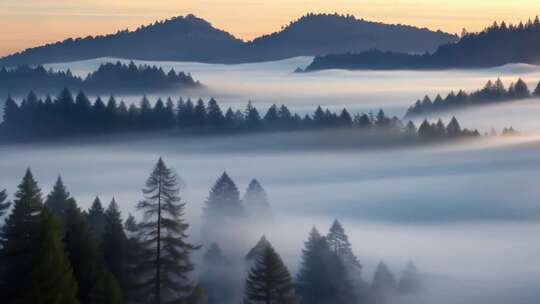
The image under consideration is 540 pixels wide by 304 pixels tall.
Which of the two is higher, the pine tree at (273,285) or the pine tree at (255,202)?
the pine tree at (273,285)

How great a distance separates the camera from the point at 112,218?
3300 centimetres

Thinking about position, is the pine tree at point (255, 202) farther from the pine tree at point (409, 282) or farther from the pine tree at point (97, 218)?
the pine tree at point (97, 218)

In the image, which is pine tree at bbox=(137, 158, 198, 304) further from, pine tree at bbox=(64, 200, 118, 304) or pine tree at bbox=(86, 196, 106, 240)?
pine tree at bbox=(86, 196, 106, 240)

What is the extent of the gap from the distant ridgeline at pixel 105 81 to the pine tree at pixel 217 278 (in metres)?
123

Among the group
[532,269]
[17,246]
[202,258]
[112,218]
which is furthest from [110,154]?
[17,246]

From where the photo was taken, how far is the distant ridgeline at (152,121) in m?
120

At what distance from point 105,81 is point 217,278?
13131 centimetres

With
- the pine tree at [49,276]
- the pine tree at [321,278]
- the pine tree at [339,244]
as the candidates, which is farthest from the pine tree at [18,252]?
the pine tree at [339,244]

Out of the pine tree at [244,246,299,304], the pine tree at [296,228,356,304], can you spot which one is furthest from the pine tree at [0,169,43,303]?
the pine tree at [296,228,356,304]

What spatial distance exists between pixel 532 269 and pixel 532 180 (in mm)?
57885

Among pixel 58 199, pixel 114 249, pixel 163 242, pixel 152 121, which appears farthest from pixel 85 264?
pixel 152 121

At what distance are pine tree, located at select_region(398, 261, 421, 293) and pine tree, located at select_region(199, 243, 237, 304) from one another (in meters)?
11.5

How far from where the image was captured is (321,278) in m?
44.2

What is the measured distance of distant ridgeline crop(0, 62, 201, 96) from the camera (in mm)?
173000
